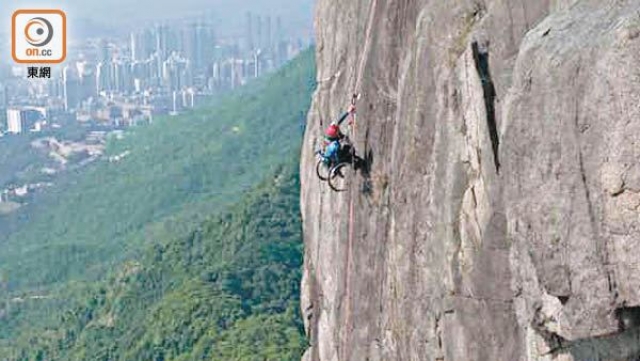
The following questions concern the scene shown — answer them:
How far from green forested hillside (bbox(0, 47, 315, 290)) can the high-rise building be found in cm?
5806

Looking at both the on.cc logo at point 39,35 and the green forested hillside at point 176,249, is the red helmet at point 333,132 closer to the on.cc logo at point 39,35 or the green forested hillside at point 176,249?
the on.cc logo at point 39,35

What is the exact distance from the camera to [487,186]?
31.0 feet

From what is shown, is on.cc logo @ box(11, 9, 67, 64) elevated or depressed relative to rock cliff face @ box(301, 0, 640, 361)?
elevated

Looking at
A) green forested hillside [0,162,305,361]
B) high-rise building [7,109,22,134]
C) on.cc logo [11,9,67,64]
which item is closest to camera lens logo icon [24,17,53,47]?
on.cc logo [11,9,67,64]

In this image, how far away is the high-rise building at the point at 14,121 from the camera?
7630 inches

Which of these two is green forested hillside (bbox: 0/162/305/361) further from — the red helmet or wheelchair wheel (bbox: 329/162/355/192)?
the red helmet

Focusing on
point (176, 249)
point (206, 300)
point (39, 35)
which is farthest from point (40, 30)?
point (176, 249)

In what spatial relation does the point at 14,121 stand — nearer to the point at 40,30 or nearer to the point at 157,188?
the point at 157,188

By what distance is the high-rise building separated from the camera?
636 feet

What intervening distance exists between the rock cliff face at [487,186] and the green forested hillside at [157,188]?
72864mm

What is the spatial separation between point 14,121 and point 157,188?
9408 cm

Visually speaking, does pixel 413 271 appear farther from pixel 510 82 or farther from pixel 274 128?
pixel 274 128

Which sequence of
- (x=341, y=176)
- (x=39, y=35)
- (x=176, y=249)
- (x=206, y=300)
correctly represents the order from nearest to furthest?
1. (x=341, y=176)
2. (x=39, y=35)
3. (x=206, y=300)
4. (x=176, y=249)

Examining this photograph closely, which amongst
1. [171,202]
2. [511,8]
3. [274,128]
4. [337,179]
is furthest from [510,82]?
[274,128]
